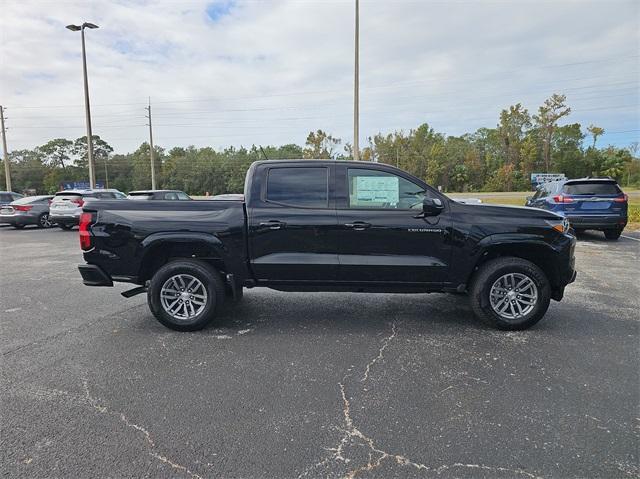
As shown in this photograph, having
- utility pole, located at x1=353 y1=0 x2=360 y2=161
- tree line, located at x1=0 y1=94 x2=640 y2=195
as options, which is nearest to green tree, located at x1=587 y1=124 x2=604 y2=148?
tree line, located at x1=0 y1=94 x2=640 y2=195

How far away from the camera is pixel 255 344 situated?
13.8ft

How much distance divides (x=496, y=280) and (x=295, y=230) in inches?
88.8

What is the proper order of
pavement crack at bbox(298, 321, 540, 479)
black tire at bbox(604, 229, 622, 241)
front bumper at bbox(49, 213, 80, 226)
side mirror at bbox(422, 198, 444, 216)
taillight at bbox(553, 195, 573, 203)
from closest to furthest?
1. pavement crack at bbox(298, 321, 540, 479)
2. side mirror at bbox(422, 198, 444, 216)
3. taillight at bbox(553, 195, 573, 203)
4. black tire at bbox(604, 229, 622, 241)
5. front bumper at bbox(49, 213, 80, 226)

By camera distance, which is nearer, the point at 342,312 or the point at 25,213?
the point at 342,312

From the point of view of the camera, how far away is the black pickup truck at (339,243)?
4.48 meters

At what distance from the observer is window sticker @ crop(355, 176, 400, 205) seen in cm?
459

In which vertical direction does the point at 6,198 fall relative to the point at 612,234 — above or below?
above

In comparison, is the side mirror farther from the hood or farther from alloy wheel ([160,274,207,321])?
alloy wheel ([160,274,207,321])

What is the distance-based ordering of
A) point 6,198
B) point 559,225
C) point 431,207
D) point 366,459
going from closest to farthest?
1. point 366,459
2. point 431,207
3. point 559,225
4. point 6,198

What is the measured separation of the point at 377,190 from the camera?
15.1ft

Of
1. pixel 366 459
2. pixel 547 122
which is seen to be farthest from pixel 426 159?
pixel 366 459

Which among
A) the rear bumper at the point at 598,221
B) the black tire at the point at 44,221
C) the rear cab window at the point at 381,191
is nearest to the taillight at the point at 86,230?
the rear cab window at the point at 381,191

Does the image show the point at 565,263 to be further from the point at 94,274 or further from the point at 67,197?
the point at 67,197

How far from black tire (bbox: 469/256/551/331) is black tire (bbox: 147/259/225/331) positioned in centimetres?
283
